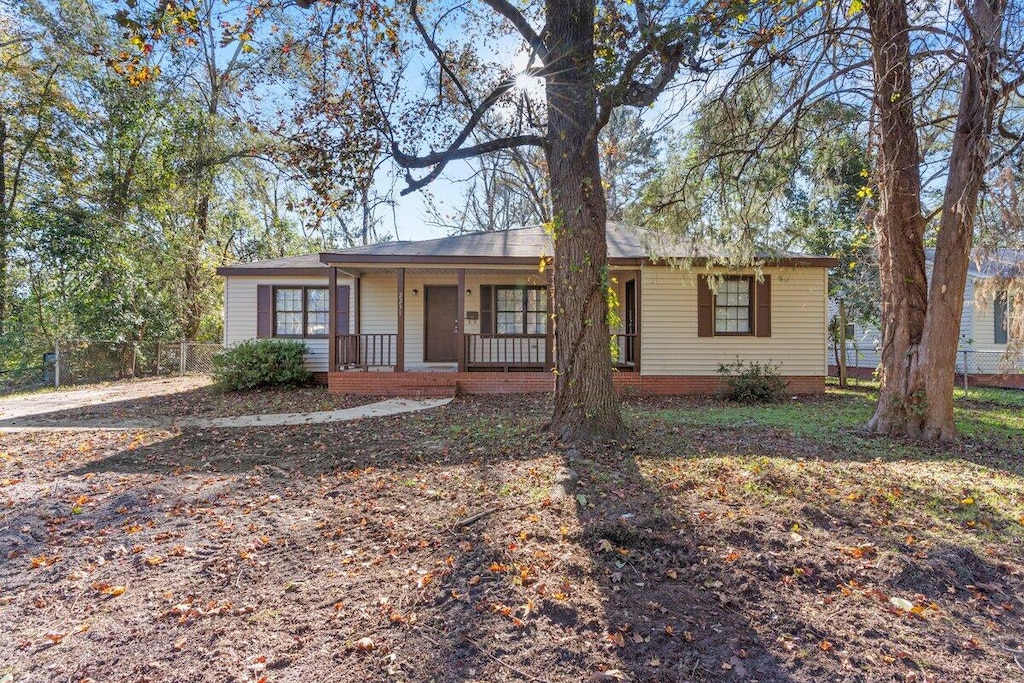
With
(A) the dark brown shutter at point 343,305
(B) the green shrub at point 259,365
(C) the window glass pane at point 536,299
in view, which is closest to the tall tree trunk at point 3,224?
(B) the green shrub at point 259,365

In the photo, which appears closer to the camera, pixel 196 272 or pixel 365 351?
pixel 365 351

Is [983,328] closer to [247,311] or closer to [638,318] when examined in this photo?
[638,318]

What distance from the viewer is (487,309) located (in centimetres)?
1281

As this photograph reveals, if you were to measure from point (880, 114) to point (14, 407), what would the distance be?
1436 centimetres

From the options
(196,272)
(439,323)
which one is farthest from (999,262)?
(196,272)

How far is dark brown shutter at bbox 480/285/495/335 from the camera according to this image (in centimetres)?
1278

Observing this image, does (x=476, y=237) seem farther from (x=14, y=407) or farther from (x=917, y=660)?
(x=917, y=660)

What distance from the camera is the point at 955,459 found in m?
5.51

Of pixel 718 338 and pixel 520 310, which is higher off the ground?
pixel 520 310

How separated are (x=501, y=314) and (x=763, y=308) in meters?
5.89

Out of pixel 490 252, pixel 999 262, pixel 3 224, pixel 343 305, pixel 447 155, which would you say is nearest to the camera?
pixel 447 155

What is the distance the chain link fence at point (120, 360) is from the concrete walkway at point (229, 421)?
6.61 metres

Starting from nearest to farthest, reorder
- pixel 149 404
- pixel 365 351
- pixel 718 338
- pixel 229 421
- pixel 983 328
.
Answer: pixel 229 421 < pixel 149 404 < pixel 718 338 < pixel 365 351 < pixel 983 328

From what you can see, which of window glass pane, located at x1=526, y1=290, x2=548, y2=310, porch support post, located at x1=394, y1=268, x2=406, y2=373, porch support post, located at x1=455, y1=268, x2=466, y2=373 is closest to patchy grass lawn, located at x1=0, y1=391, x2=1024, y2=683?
porch support post, located at x1=455, y1=268, x2=466, y2=373
